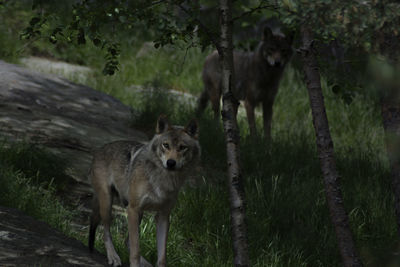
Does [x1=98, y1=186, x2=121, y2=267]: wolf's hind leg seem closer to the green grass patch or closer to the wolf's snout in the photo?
the green grass patch

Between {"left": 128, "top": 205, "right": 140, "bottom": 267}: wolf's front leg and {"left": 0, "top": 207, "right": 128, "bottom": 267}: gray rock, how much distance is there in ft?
0.76

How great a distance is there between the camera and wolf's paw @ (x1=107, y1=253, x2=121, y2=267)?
14.4 ft

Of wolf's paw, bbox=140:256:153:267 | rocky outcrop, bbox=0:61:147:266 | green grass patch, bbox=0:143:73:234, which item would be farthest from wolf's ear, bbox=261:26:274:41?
wolf's paw, bbox=140:256:153:267

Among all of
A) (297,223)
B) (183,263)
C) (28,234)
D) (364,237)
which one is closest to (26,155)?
(28,234)

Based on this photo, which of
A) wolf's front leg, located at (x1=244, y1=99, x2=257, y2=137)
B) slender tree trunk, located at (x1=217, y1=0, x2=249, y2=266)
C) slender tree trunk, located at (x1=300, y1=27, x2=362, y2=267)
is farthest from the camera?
wolf's front leg, located at (x1=244, y1=99, x2=257, y2=137)

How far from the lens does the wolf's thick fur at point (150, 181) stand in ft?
14.4

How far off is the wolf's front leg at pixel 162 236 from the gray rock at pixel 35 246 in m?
0.45

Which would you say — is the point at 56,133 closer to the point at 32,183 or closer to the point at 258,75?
the point at 32,183

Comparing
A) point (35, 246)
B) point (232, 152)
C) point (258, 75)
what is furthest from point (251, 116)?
point (35, 246)

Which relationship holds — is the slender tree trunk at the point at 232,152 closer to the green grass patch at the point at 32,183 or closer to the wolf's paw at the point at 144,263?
the wolf's paw at the point at 144,263

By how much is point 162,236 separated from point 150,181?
0.47 metres

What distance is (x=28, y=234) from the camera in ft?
13.7

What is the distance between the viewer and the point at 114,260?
14.6 feet

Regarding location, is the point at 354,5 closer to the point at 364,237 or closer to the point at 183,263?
the point at 183,263
